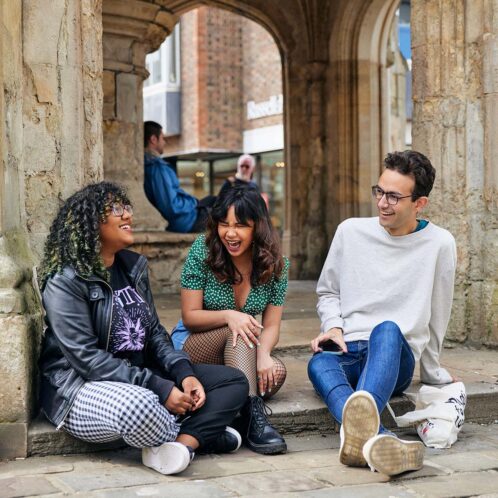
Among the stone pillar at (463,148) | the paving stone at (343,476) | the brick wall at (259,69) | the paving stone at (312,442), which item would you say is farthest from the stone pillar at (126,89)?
the brick wall at (259,69)

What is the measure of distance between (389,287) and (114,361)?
54.2 inches

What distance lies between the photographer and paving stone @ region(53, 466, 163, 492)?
11.8ft

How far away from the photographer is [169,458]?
378 cm

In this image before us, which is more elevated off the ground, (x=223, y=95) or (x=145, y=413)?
(x=223, y=95)

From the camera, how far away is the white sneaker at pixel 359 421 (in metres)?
3.79

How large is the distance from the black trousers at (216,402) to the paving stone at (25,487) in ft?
2.09

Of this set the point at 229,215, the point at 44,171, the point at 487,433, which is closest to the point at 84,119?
the point at 44,171

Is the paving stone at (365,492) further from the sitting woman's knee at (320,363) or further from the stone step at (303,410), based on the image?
the stone step at (303,410)

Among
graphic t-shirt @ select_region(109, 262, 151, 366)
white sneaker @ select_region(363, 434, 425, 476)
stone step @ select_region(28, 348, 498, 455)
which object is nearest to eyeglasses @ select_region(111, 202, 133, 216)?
graphic t-shirt @ select_region(109, 262, 151, 366)

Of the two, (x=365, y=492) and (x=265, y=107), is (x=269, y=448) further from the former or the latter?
(x=265, y=107)

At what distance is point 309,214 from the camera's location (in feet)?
44.0

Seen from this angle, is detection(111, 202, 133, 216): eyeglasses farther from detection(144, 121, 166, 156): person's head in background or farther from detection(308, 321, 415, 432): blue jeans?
detection(144, 121, 166, 156): person's head in background

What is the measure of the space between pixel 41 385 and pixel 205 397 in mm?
731

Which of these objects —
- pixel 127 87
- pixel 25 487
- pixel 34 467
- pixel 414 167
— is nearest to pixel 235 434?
pixel 34 467
